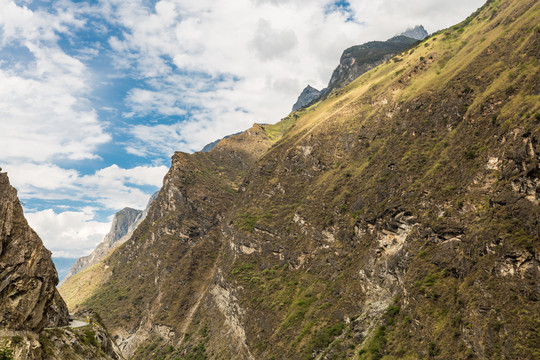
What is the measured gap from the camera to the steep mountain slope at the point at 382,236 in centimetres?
5178

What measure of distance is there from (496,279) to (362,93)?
119m

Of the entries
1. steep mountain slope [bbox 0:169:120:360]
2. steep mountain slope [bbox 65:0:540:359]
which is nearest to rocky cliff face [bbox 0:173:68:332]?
steep mountain slope [bbox 0:169:120:360]

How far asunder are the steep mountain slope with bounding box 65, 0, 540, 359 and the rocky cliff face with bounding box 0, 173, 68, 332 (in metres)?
→ 55.2

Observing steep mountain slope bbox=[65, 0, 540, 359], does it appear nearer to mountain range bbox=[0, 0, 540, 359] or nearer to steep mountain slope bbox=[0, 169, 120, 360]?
mountain range bbox=[0, 0, 540, 359]

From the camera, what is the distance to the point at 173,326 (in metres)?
131

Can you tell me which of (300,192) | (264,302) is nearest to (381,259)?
(264,302)

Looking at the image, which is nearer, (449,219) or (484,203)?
(484,203)

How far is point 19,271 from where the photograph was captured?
34562 mm

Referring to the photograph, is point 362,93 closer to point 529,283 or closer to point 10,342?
point 529,283

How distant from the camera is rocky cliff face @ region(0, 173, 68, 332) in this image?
32312mm

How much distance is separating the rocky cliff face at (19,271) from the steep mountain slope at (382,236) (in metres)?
55.2

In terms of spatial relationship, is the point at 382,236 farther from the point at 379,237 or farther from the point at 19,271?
the point at 19,271

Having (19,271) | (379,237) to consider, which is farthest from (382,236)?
(19,271)

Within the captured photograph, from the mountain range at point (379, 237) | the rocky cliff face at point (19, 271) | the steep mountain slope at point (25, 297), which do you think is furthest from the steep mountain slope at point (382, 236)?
the rocky cliff face at point (19, 271)
